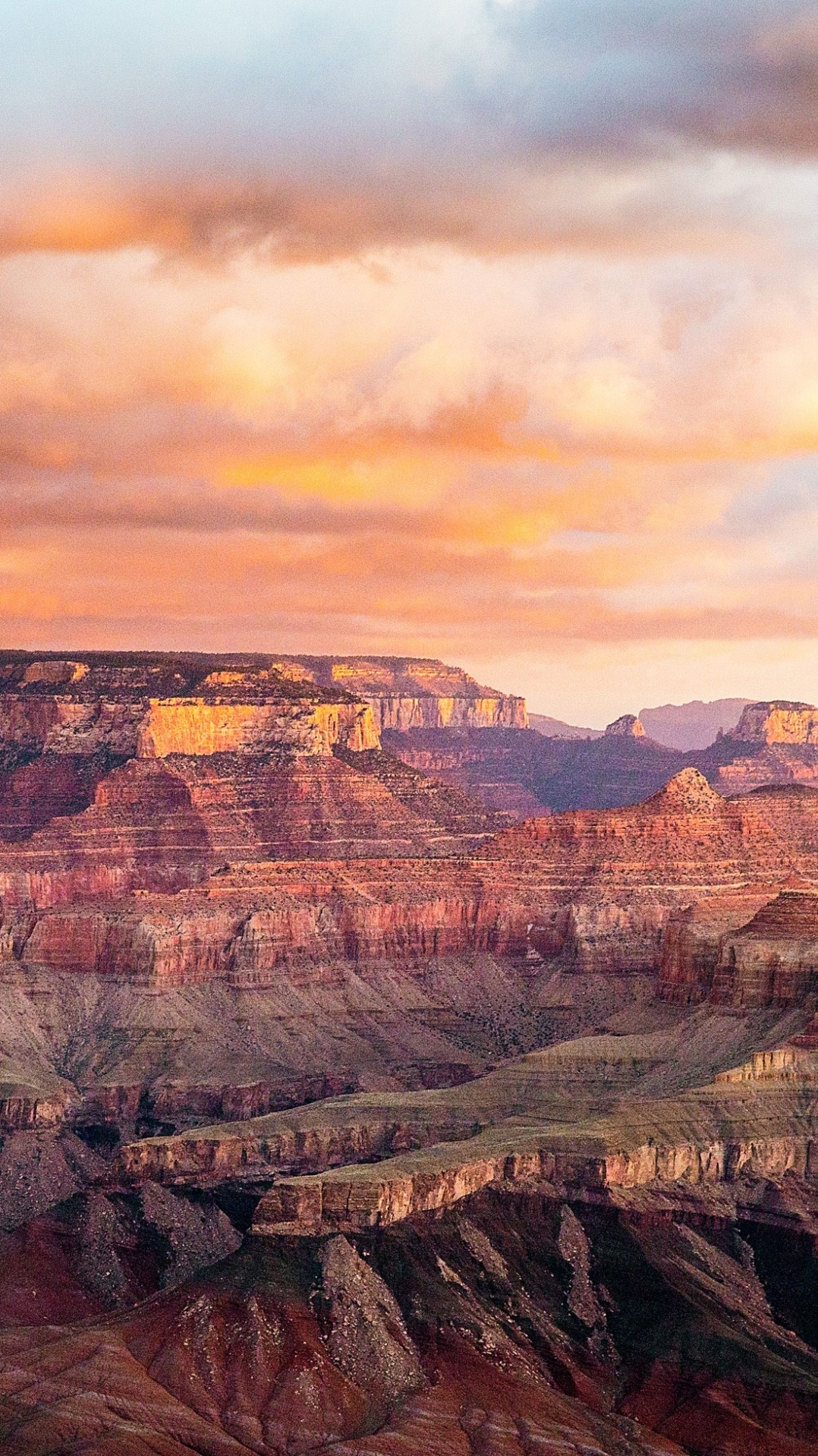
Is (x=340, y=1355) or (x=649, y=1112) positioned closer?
(x=340, y=1355)

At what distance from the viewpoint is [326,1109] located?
197m

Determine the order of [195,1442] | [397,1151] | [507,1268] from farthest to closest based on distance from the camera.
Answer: [397,1151], [507,1268], [195,1442]

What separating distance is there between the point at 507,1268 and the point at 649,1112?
18.8m

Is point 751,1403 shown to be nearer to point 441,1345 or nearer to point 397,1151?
point 441,1345

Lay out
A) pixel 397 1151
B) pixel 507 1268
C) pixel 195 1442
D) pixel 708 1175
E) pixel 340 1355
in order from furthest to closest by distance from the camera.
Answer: pixel 397 1151, pixel 708 1175, pixel 507 1268, pixel 340 1355, pixel 195 1442

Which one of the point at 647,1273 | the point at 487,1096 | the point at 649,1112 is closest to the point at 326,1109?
the point at 487,1096

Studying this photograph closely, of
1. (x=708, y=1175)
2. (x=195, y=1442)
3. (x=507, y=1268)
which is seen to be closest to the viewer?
(x=195, y=1442)

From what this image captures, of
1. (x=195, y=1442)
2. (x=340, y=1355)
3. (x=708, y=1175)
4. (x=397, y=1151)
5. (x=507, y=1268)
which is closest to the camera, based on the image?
(x=195, y=1442)

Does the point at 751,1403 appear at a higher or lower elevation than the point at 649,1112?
lower

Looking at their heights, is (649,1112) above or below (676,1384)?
above

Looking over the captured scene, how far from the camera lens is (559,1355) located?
152875 millimetres

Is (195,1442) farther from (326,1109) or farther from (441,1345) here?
(326,1109)

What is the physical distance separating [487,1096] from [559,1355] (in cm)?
4155

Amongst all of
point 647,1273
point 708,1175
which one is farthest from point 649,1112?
point 647,1273
